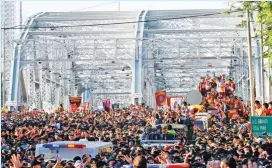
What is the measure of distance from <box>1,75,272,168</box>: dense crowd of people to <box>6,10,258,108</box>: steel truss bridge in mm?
15861

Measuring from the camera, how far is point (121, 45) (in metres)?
63.5

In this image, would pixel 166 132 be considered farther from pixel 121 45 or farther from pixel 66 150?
pixel 121 45

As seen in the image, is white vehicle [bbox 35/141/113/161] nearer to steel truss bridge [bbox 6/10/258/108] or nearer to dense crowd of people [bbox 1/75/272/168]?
dense crowd of people [bbox 1/75/272/168]

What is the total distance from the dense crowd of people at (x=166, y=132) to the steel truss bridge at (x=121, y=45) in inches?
624

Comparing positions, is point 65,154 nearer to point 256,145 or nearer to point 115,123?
point 256,145

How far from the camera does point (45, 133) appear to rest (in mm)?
25297

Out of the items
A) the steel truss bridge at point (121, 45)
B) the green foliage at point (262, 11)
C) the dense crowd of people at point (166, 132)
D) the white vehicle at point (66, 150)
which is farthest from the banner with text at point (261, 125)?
the steel truss bridge at point (121, 45)

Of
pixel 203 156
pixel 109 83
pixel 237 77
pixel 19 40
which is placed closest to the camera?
pixel 203 156

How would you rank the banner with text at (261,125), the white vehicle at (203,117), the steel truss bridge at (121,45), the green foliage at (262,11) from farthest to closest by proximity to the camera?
the steel truss bridge at (121,45) → the white vehicle at (203,117) → the green foliage at (262,11) → the banner with text at (261,125)

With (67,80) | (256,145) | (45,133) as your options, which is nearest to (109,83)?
(67,80)

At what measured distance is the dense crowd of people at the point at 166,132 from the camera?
44.3 feet

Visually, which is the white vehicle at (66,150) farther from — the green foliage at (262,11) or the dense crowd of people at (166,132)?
the green foliage at (262,11)

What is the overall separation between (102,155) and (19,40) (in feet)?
147

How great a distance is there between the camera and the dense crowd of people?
13516mm
